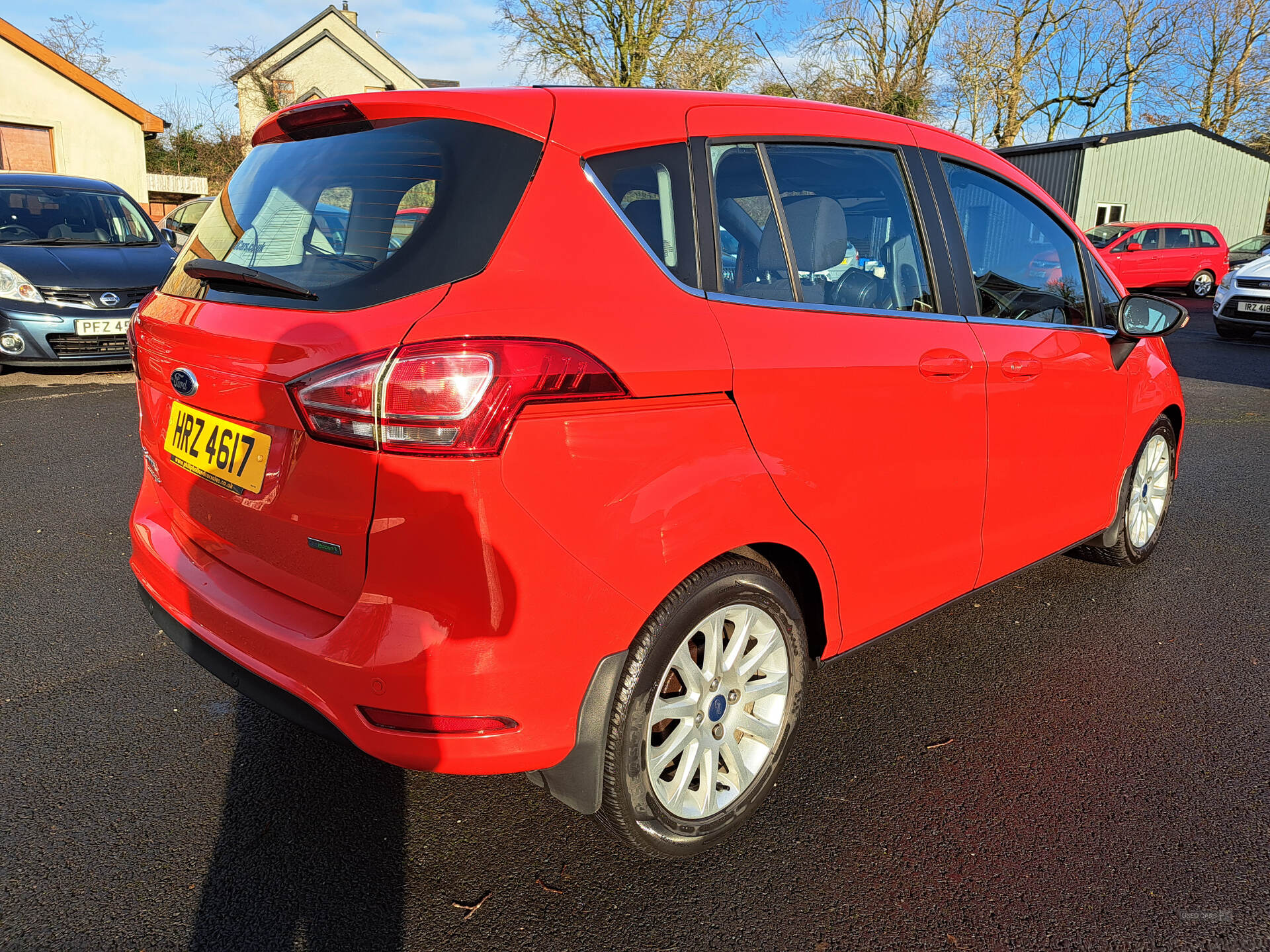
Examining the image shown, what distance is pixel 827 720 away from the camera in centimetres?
295

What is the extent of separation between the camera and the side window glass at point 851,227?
2.45m

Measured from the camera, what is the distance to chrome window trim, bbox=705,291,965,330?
7.04 feet

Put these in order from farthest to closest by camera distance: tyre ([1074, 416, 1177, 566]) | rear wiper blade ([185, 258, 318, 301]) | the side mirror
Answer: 1. tyre ([1074, 416, 1177, 566])
2. the side mirror
3. rear wiper blade ([185, 258, 318, 301])

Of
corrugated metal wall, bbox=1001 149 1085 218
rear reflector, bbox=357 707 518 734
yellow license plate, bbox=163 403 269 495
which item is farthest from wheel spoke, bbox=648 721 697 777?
corrugated metal wall, bbox=1001 149 1085 218

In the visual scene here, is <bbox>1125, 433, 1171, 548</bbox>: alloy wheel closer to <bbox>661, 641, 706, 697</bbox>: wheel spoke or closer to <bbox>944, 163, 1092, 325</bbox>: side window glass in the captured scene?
<bbox>944, 163, 1092, 325</bbox>: side window glass

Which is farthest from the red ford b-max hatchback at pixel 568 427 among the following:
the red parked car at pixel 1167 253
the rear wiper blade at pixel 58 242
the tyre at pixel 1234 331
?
the red parked car at pixel 1167 253

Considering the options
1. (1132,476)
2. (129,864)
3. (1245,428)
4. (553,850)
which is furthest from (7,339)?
(1245,428)

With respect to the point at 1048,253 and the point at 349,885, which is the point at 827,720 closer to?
the point at 349,885

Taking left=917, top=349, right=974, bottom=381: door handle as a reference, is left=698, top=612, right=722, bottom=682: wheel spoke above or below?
below

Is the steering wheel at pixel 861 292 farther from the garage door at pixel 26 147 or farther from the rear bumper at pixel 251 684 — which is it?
the garage door at pixel 26 147

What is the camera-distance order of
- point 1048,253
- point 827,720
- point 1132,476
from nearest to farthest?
point 827,720 → point 1048,253 → point 1132,476

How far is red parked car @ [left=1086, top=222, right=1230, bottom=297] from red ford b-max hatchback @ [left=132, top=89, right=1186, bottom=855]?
20.6 m

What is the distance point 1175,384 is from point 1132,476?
1.78 feet

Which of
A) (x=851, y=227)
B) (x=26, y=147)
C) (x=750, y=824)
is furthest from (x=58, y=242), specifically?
(x=26, y=147)
